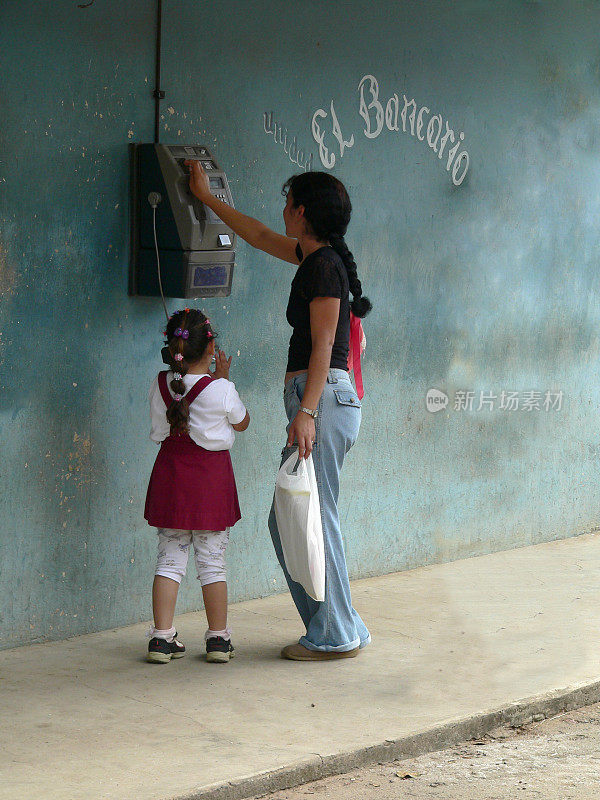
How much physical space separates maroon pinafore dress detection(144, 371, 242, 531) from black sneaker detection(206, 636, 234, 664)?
0.44 meters

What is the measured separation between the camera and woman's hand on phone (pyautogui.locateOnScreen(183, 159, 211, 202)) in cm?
473

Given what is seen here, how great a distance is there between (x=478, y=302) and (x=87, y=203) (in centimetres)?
258

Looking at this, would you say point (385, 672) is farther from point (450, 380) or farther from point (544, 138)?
point (544, 138)

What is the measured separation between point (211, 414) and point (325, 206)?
0.91 metres

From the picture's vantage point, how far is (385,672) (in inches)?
182

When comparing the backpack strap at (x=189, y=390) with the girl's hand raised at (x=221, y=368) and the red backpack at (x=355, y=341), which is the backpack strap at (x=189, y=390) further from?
the red backpack at (x=355, y=341)

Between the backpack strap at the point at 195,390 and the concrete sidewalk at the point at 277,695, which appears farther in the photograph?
the backpack strap at the point at 195,390

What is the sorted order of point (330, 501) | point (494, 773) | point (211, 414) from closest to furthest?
1. point (494, 773)
2. point (211, 414)
3. point (330, 501)

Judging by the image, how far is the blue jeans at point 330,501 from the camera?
15.0 ft

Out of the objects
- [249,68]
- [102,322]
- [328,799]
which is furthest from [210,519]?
[249,68]

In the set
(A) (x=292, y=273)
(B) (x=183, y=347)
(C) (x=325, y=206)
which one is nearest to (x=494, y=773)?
(B) (x=183, y=347)

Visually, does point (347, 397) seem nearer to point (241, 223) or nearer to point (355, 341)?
point (355, 341)

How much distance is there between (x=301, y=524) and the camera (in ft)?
14.4

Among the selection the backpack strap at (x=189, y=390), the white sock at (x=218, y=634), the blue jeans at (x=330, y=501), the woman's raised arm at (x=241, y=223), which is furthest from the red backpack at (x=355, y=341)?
the white sock at (x=218, y=634)
